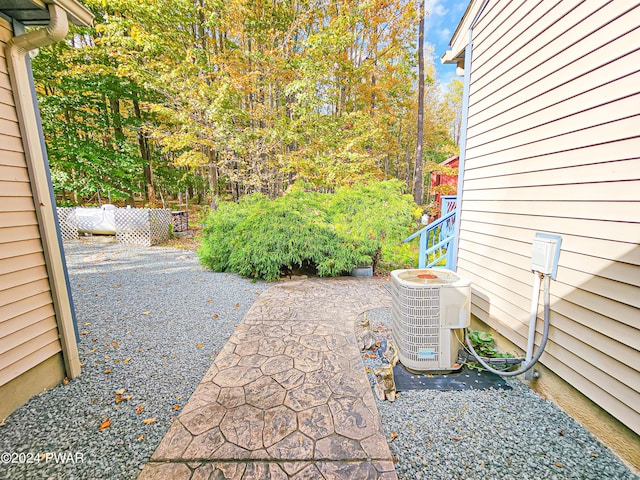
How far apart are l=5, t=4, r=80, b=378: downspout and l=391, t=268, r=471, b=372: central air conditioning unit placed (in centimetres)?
279

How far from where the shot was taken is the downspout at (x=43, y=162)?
6.23 ft

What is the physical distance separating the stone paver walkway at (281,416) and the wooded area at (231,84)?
4.62 meters

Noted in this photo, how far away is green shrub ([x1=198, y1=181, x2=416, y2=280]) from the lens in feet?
16.2

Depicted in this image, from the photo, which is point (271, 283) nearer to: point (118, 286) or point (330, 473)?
point (118, 286)

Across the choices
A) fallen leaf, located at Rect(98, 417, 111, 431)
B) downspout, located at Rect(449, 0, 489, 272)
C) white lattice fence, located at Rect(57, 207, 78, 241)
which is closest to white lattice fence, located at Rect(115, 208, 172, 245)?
white lattice fence, located at Rect(57, 207, 78, 241)

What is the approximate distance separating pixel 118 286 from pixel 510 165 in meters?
5.73

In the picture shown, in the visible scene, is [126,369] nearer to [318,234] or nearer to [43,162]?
[43,162]

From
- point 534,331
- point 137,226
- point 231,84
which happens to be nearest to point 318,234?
point 534,331

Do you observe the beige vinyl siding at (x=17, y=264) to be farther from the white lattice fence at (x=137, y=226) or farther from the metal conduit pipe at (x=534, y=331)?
the white lattice fence at (x=137, y=226)

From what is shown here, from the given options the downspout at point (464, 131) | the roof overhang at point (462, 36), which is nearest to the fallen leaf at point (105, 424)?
the downspout at point (464, 131)

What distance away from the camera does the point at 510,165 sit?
7.91ft

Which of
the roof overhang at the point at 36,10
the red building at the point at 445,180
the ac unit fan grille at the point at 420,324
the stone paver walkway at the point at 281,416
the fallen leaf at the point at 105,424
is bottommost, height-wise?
the stone paver walkway at the point at 281,416

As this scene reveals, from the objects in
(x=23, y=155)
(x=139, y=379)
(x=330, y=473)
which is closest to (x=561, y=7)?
(x=330, y=473)

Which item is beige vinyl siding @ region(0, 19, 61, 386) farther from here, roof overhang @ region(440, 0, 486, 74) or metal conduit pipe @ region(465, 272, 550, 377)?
roof overhang @ region(440, 0, 486, 74)
